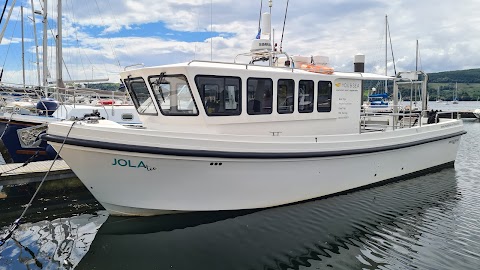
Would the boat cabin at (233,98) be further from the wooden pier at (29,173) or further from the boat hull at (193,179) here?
the wooden pier at (29,173)

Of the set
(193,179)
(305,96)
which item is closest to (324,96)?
(305,96)

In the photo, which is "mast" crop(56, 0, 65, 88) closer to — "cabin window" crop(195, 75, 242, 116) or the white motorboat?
the white motorboat

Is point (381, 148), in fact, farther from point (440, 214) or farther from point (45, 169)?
point (45, 169)

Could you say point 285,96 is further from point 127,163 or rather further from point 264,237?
point 127,163

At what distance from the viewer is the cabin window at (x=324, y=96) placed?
7762mm

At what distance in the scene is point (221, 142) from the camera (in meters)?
6.01

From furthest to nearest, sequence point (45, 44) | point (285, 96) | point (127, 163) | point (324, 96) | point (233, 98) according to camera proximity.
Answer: point (45, 44) → point (324, 96) → point (285, 96) → point (233, 98) → point (127, 163)

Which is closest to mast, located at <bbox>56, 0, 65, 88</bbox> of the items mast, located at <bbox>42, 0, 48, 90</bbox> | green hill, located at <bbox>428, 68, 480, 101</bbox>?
mast, located at <bbox>42, 0, 48, 90</bbox>

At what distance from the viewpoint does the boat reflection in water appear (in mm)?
5273

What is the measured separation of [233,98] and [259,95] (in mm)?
587

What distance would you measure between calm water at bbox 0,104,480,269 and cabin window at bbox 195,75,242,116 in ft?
6.49

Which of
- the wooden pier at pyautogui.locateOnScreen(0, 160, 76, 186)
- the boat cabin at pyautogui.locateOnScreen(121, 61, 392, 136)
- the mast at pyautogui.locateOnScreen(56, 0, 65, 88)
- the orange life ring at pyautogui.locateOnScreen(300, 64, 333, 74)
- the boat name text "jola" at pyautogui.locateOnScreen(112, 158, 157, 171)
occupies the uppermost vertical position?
the mast at pyautogui.locateOnScreen(56, 0, 65, 88)

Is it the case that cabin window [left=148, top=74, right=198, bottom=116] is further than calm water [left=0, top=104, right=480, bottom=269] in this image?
Yes

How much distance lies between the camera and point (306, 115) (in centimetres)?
757
